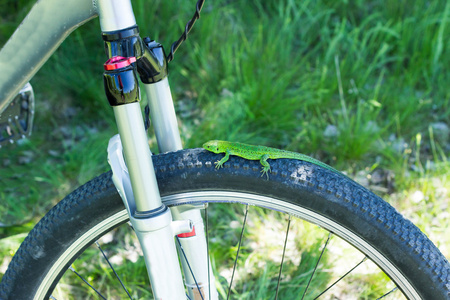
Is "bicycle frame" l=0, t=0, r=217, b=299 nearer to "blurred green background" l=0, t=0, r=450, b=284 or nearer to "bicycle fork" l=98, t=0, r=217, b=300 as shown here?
"bicycle fork" l=98, t=0, r=217, b=300

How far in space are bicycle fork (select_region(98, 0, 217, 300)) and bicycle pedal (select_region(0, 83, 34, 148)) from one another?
93 centimetres

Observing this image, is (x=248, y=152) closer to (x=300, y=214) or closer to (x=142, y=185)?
(x=300, y=214)

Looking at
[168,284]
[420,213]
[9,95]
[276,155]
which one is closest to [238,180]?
[276,155]

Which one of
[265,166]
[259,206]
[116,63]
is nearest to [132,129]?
[116,63]

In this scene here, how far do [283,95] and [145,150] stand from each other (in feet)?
7.49

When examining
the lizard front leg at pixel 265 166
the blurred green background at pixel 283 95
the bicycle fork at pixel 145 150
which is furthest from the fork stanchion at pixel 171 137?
the blurred green background at pixel 283 95

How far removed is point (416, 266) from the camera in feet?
4.55

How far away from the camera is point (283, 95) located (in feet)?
11.1

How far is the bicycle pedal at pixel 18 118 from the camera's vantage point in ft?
6.84

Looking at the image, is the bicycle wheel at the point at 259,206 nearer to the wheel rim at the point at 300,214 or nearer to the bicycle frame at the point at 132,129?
the wheel rim at the point at 300,214

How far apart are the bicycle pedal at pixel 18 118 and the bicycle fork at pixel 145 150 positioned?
93 cm

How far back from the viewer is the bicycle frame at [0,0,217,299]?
47.1 inches

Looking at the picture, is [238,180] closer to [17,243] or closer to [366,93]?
[17,243]

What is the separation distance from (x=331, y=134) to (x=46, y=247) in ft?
7.27
